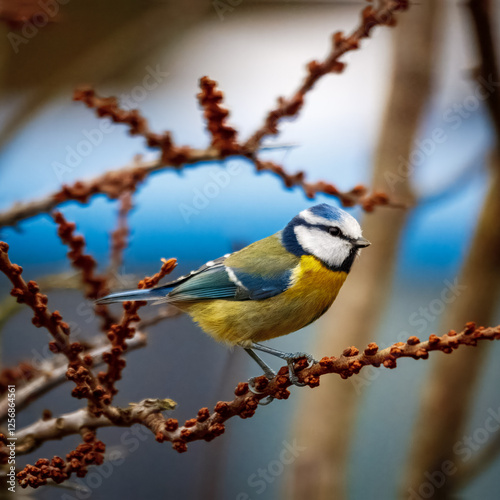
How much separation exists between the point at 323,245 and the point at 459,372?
73 centimetres

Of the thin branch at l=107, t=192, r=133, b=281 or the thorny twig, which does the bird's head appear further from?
the thin branch at l=107, t=192, r=133, b=281

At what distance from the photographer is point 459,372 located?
1.19m

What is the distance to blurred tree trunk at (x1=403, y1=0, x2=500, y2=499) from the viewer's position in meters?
1.16

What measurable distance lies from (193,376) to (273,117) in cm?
60

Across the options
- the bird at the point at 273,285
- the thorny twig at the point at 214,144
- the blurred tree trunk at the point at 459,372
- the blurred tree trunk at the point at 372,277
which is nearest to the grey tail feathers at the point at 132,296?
the bird at the point at 273,285

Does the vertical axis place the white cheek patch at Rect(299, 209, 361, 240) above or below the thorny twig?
below

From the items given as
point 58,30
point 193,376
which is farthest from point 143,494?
point 58,30

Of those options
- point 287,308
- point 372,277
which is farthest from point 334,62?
point 372,277

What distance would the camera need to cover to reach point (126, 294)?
0.55m

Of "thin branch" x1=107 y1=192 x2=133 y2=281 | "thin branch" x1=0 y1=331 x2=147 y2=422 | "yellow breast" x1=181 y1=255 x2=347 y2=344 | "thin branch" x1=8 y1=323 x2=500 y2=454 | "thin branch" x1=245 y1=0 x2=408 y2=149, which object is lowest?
"thin branch" x1=8 y1=323 x2=500 y2=454

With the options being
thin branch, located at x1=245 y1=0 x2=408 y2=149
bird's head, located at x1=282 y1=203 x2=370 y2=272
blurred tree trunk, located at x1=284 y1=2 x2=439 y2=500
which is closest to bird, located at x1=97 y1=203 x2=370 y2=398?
bird's head, located at x1=282 y1=203 x2=370 y2=272

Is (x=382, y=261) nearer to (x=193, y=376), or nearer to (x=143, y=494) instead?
(x=193, y=376)

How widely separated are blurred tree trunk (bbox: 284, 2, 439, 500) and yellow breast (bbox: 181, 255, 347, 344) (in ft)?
1.86

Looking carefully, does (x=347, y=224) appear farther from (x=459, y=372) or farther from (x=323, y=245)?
(x=459, y=372)
